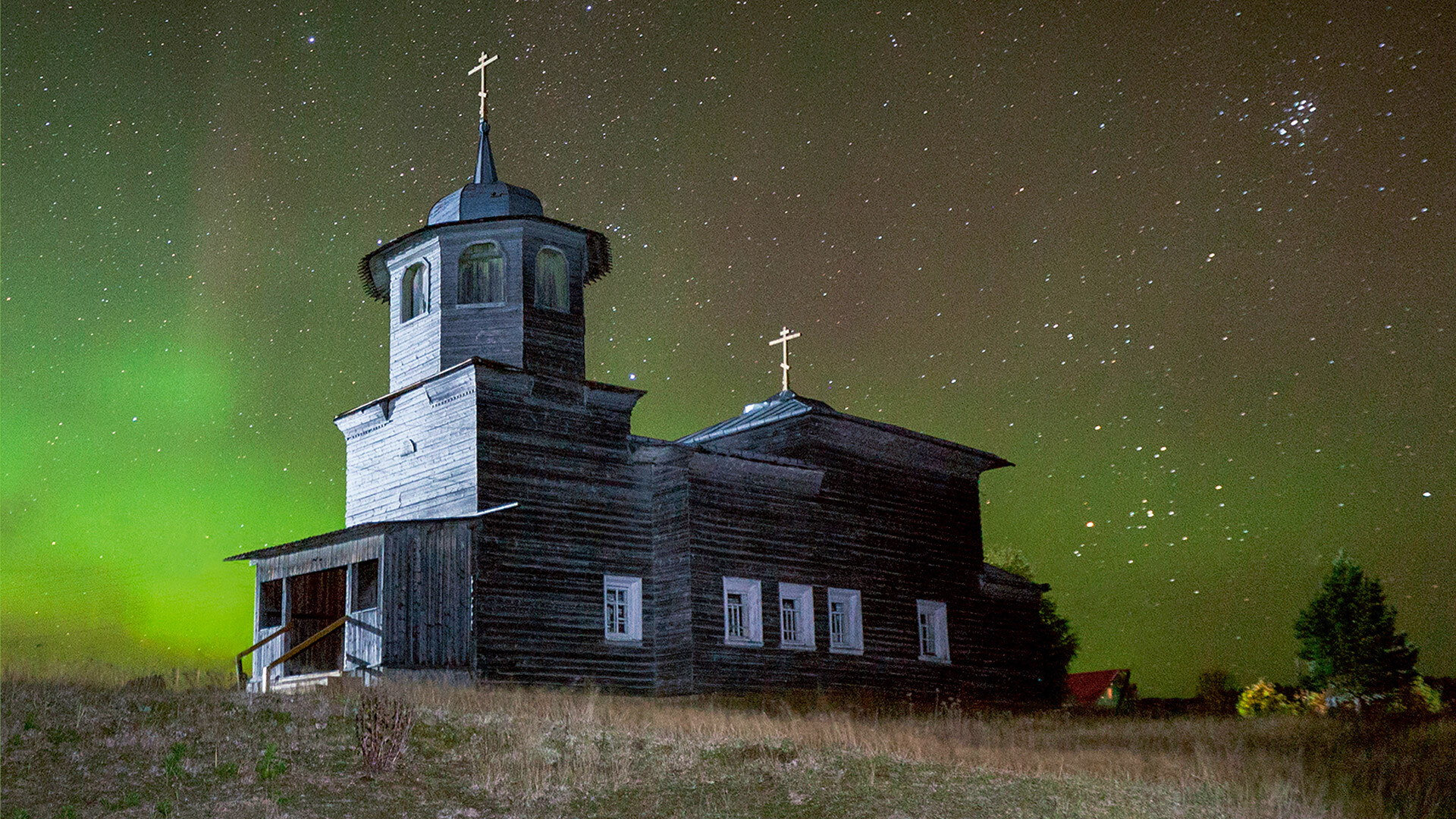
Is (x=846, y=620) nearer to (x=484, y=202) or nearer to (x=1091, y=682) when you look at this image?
(x=484, y=202)

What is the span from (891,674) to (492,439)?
35.6 feet

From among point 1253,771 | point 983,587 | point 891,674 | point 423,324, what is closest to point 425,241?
point 423,324

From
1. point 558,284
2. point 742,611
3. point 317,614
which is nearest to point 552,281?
point 558,284

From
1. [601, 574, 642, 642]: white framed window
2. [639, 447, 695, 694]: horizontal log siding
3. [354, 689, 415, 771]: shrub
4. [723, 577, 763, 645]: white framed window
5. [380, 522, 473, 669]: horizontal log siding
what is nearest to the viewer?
[354, 689, 415, 771]: shrub

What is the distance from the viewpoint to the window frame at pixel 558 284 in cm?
2964

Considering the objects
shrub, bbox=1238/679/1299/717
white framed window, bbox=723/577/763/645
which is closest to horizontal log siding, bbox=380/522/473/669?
white framed window, bbox=723/577/763/645

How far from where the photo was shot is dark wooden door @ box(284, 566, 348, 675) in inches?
1230

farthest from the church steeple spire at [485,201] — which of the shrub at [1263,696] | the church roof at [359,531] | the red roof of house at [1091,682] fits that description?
the red roof of house at [1091,682]

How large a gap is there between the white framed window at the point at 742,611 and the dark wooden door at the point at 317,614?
8059mm

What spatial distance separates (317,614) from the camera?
32.0 m

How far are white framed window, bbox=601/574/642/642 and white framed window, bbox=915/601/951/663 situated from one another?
7904 millimetres

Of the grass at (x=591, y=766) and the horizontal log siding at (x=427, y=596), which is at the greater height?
the horizontal log siding at (x=427, y=596)

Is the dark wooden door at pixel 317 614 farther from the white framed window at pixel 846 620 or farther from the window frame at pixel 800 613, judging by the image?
the white framed window at pixel 846 620

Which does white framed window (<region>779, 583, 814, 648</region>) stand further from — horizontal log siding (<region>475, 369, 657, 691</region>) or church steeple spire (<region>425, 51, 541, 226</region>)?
church steeple spire (<region>425, 51, 541, 226</region>)
